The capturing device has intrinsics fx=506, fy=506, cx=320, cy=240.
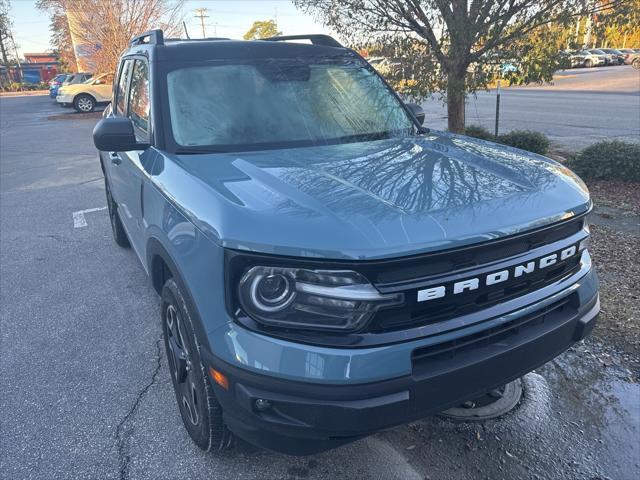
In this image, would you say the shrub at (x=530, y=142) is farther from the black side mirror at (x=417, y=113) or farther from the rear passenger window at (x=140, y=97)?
the rear passenger window at (x=140, y=97)

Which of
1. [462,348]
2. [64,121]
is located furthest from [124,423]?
[64,121]

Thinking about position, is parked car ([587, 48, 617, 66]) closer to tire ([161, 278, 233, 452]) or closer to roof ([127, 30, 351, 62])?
roof ([127, 30, 351, 62])

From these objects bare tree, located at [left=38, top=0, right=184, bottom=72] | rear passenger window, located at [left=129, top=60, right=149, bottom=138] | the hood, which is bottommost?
the hood

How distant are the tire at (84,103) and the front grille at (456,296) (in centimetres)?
2513

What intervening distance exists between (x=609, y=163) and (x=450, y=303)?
6230mm

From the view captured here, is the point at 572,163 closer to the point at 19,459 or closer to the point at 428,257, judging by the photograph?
the point at 428,257

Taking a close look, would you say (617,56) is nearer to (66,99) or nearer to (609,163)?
(66,99)

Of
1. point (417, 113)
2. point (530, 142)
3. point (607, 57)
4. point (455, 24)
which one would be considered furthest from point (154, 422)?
point (607, 57)

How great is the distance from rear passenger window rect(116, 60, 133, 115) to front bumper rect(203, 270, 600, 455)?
2.86 metres

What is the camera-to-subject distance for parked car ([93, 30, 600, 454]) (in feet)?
5.79

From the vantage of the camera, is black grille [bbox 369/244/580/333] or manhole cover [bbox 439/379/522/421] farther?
manhole cover [bbox 439/379/522/421]

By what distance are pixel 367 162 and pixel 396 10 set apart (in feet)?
17.0

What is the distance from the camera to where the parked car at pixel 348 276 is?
5.79ft

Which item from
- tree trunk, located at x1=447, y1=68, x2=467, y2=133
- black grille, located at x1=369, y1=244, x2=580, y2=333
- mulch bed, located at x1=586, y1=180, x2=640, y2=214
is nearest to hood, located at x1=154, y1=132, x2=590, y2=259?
black grille, located at x1=369, y1=244, x2=580, y2=333
